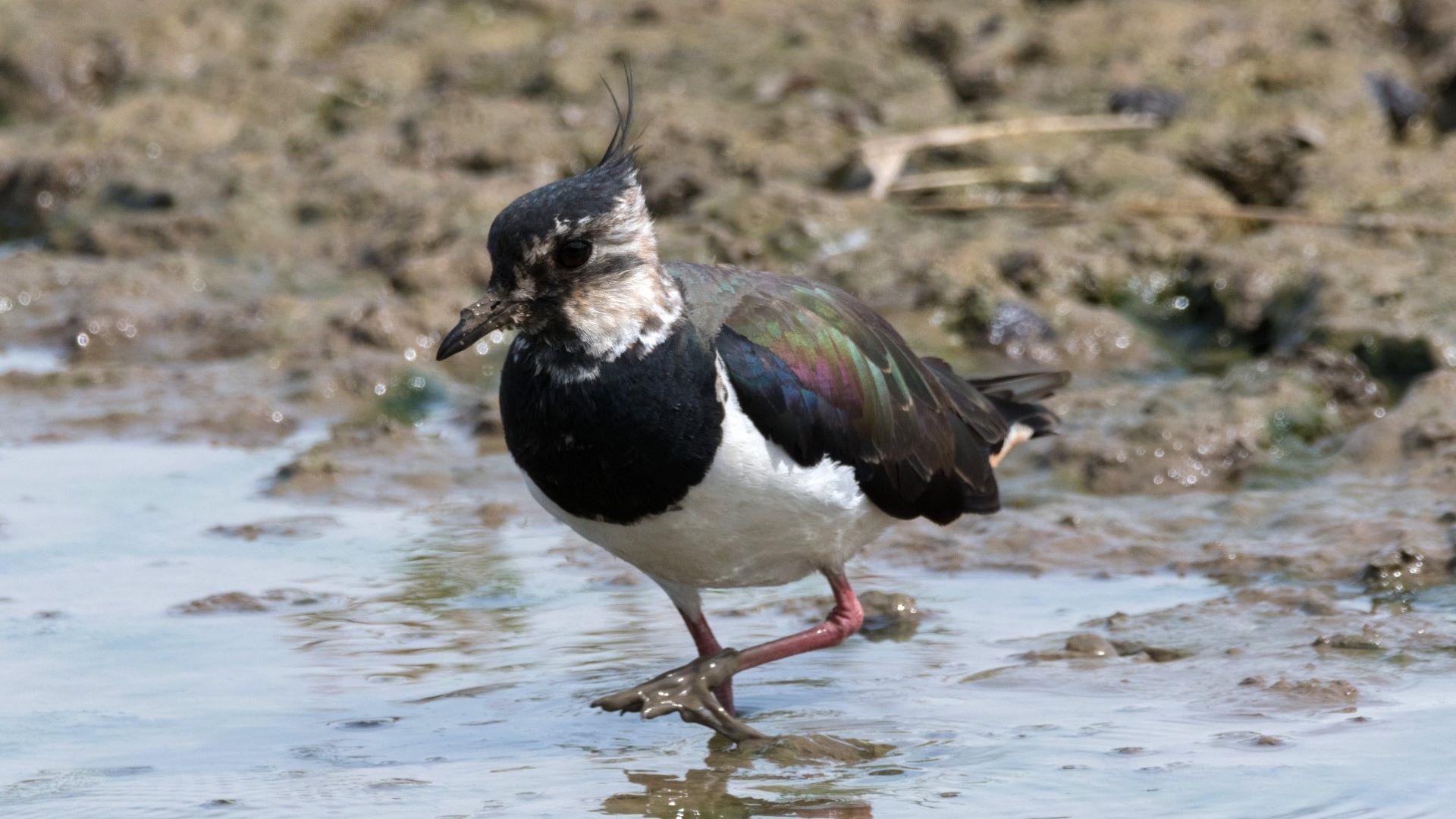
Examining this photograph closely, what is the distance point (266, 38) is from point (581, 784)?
347 inches

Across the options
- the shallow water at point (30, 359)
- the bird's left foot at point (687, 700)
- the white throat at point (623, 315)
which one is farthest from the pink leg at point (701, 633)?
the shallow water at point (30, 359)

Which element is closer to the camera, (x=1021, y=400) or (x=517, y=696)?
(x=517, y=696)

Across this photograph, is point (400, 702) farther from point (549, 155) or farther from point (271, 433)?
point (549, 155)

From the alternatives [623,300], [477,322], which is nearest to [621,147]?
[623,300]

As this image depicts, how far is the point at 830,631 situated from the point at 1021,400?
1.32 m

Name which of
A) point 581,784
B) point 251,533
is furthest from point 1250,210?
point 581,784

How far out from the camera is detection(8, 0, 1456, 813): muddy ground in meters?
6.85

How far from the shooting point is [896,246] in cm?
942

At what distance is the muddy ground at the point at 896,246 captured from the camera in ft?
22.5

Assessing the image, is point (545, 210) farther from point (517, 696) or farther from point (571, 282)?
point (517, 696)

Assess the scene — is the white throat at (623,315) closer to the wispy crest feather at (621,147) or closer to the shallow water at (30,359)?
the wispy crest feather at (621,147)

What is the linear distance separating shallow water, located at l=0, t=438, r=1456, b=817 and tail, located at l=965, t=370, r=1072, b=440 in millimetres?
547

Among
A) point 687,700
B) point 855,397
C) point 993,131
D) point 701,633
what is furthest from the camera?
point 993,131

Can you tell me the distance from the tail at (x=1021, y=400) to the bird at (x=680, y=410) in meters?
0.92
